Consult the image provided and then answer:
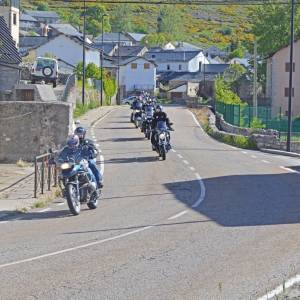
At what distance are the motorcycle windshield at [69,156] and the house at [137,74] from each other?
10727 centimetres

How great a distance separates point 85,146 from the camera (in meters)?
17.6

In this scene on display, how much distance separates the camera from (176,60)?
155500 millimetres

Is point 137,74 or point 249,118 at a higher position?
point 137,74

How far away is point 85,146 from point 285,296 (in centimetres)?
911

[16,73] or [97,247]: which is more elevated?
[16,73]

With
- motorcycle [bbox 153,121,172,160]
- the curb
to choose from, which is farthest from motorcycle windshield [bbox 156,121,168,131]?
the curb

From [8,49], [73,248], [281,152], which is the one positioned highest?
[8,49]

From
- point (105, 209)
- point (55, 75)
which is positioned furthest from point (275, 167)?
point (55, 75)

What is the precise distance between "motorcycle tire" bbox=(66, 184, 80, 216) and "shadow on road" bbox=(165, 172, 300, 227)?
2392 millimetres

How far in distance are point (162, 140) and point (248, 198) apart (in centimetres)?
1035

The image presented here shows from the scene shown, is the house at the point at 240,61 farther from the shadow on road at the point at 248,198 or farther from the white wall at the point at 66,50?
the shadow on road at the point at 248,198

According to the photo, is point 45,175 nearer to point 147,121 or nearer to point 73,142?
point 73,142

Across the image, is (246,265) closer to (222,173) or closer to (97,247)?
(97,247)

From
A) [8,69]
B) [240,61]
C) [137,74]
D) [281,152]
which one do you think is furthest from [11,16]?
[240,61]
